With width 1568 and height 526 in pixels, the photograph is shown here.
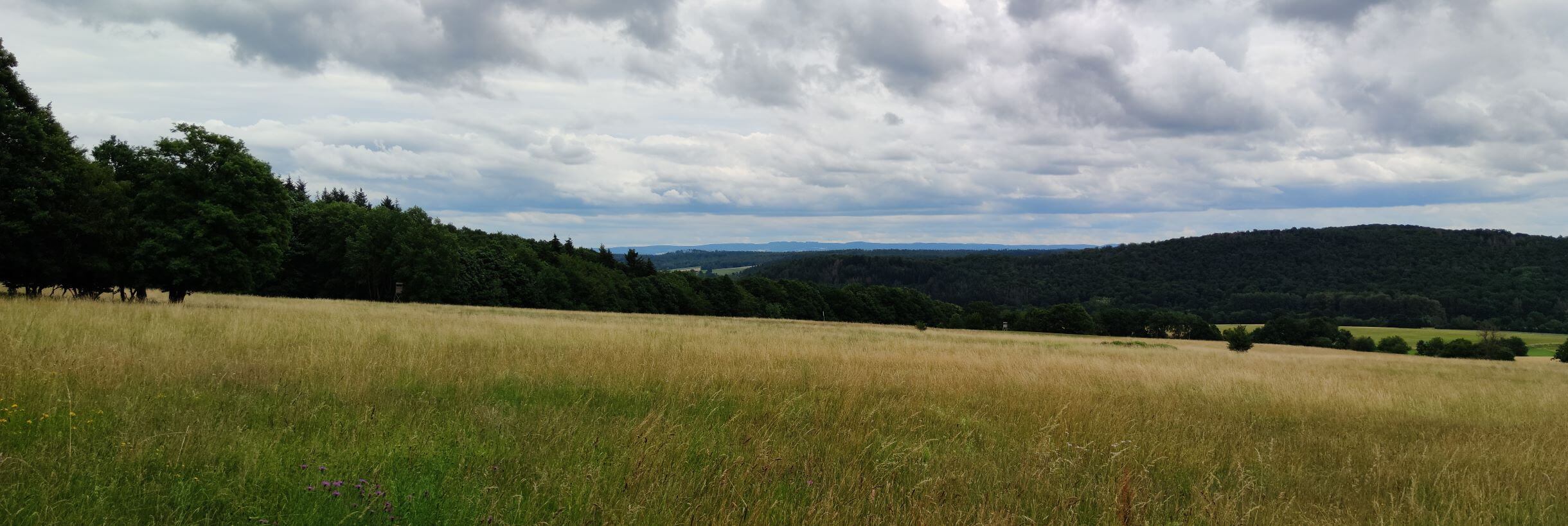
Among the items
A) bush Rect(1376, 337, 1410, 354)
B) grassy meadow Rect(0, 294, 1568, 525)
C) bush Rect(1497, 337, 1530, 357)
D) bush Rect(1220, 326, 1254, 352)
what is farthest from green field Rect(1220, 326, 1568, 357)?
grassy meadow Rect(0, 294, 1568, 525)

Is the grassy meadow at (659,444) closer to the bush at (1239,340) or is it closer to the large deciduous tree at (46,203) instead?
the large deciduous tree at (46,203)

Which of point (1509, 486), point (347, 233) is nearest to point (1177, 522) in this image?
point (1509, 486)

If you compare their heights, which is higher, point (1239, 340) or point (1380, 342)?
point (1239, 340)

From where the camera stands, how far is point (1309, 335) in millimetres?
83312

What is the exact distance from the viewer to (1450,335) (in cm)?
9112

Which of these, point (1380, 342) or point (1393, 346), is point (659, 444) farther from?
point (1380, 342)

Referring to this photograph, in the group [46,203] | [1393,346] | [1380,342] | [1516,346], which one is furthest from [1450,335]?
[46,203]

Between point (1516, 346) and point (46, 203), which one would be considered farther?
point (1516, 346)

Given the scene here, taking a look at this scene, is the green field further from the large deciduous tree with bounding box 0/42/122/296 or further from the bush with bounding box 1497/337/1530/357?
the large deciduous tree with bounding box 0/42/122/296

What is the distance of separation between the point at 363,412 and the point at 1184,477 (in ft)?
21.6

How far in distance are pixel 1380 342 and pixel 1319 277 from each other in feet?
323

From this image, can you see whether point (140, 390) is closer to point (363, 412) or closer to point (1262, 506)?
point (363, 412)

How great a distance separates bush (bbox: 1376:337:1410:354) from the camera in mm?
72875

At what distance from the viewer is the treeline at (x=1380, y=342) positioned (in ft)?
210
